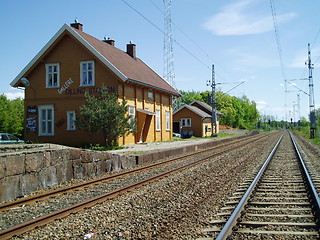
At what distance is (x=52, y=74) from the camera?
23.5 metres

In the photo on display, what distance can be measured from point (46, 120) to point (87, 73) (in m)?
4.60

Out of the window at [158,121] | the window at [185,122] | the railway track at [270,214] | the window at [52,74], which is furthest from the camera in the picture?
the window at [185,122]

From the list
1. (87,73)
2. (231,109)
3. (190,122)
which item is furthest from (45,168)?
(231,109)

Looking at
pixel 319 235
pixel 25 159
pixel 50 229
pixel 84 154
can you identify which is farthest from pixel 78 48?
pixel 319 235

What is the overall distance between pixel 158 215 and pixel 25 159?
13.7 ft

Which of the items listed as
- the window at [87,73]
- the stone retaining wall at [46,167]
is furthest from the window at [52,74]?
the stone retaining wall at [46,167]

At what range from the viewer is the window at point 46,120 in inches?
914

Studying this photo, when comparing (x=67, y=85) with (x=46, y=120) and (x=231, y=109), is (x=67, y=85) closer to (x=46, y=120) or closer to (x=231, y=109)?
(x=46, y=120)

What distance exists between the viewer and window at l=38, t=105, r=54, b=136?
23208 mm

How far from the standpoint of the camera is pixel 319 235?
470cm

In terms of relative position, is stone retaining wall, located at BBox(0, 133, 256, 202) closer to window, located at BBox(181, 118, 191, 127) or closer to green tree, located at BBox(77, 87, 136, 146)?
green tree, located at BBox(77, 87, 136, 146)

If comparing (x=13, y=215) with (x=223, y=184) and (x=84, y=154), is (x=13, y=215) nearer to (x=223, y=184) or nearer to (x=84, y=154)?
(x=84, y=154)

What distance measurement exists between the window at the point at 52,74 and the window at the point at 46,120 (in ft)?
5.50

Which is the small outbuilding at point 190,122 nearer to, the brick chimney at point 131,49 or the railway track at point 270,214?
the brick chimney at point 131,49
